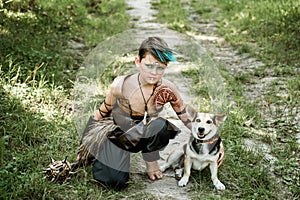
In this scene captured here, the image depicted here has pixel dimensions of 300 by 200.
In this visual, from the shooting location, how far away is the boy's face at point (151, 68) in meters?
3.18

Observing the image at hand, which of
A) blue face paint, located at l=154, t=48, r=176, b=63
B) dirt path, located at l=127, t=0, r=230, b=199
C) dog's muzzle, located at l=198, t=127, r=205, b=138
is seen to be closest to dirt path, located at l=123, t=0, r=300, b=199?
dirt path, located at l=127, t=0, r=230, b=199

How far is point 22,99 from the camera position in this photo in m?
4.40

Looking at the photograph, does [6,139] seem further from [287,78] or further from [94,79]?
[287,78]

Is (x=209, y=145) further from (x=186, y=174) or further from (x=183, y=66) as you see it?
(x=183, y=66)

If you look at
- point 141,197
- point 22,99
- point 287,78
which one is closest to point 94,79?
point 22,99

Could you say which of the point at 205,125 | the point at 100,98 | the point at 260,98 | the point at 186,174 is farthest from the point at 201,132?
the point at 260,98

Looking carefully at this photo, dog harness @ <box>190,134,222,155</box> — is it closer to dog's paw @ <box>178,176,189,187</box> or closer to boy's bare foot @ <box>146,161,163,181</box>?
dog's paw @ <box>178,176,189,187</box>

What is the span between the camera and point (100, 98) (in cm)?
450

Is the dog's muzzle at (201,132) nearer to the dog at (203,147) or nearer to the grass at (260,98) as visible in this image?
the dog at (203,147)

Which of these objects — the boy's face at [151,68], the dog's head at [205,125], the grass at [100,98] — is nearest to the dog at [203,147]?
the dog's head at [205,125]

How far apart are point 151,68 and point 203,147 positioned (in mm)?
720

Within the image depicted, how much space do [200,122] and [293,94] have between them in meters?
2.46

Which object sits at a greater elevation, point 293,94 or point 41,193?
point 41,193

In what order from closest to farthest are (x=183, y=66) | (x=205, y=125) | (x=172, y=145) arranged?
(x=205, y=125) < (x=172, y=145) < (x=183, y=66)
